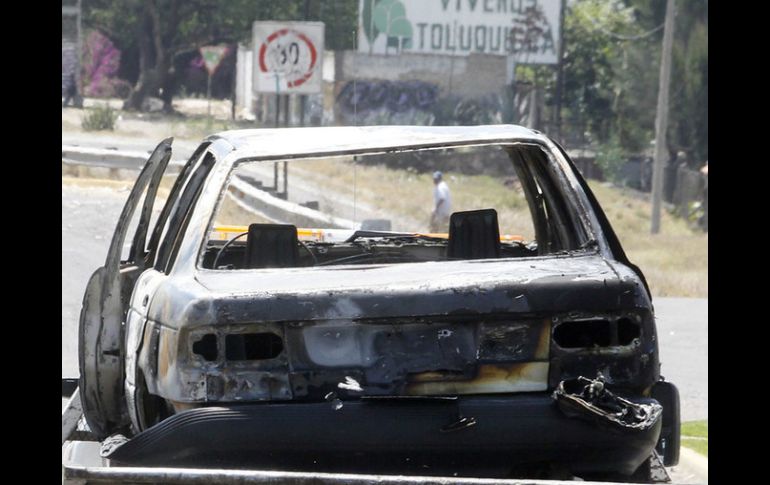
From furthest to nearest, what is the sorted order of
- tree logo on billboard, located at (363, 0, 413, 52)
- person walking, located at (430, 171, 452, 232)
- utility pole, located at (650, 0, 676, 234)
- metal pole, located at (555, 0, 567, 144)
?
1. metal pole, located at (555, 0, 567, 144)
2. tree logo on billboard, located at (363, 0, 413, 52)
3. utility pole, located at (650, 0, 676, 234)
4. person walking, located at (430, 171, 452, 232)

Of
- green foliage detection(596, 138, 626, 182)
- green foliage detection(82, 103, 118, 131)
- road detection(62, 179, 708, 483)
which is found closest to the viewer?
road detection(62, 179, 708, 483)

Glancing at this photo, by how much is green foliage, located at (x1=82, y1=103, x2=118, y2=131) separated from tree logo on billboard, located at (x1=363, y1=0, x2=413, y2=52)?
5.92 meters

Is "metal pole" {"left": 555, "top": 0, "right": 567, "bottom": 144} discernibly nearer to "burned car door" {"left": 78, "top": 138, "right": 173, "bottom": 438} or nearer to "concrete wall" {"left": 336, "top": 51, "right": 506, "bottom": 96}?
"concrete wall" {"left": 336, "top": 51, "right": 506, "bottom": 96}

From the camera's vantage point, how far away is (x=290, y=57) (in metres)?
16.9

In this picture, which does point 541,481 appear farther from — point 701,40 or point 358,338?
point 701,40

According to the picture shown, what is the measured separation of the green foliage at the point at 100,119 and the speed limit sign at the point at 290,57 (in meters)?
11.6

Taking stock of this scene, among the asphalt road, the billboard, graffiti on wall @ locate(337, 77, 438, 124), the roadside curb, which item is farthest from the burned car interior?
the billboard

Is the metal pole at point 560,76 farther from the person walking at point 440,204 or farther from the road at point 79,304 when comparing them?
the person walking at point 440,204

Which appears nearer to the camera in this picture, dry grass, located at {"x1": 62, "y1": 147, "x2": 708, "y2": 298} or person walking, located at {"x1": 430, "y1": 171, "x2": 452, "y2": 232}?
person walking, located at {"x1": 430, "y1": 171, "x2": 452, "y2": 232}

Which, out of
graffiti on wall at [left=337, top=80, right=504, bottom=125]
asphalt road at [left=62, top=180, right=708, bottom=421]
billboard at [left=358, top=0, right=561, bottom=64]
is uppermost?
billboard at [left=358, top=0, right=561, bottom=64]

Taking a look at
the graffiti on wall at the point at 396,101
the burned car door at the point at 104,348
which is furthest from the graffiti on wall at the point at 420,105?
the burned car door at the point at 104,348

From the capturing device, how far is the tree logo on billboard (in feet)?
99.7

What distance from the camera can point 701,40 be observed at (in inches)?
1309

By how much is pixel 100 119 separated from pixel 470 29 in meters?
8.84
